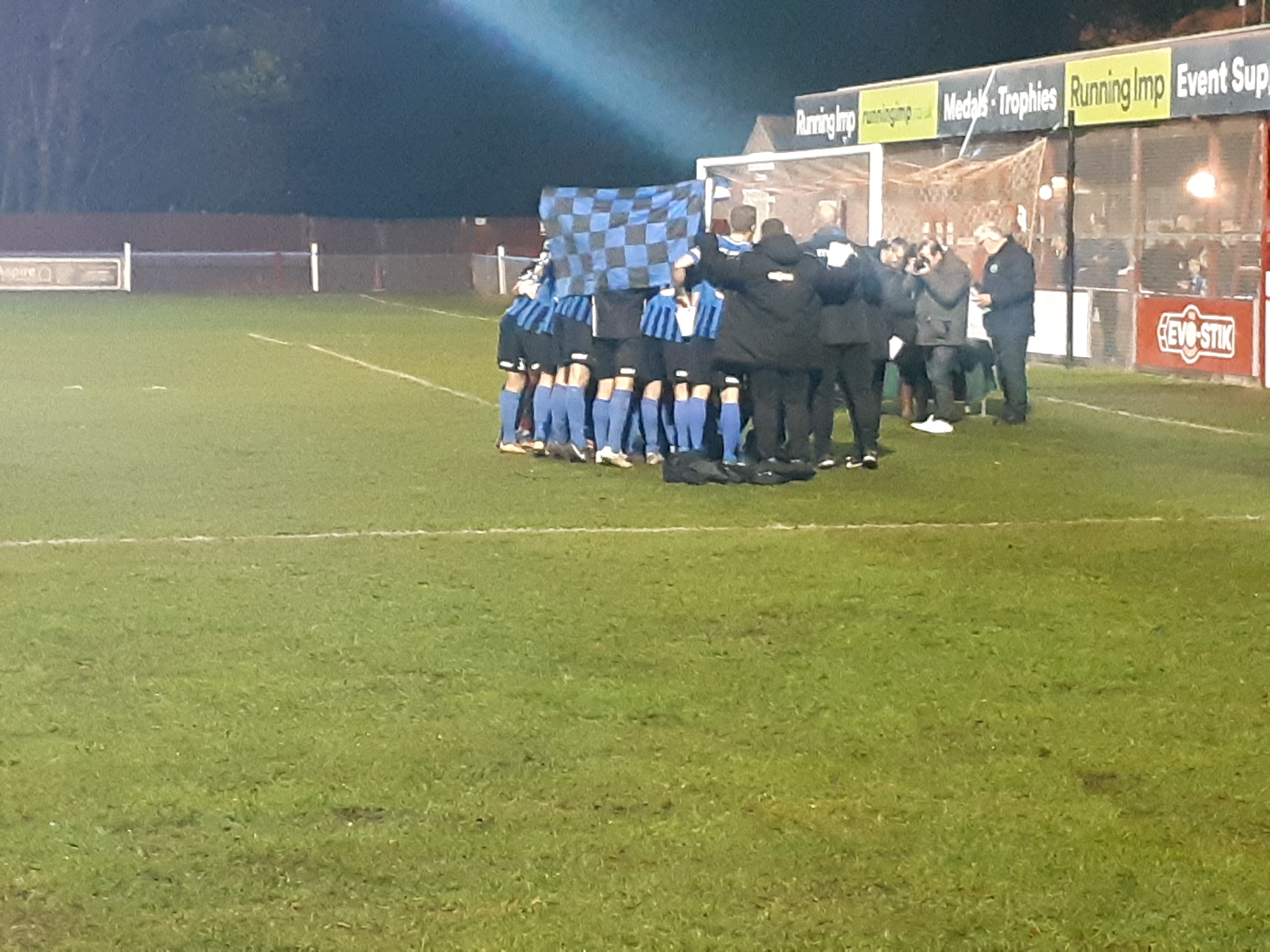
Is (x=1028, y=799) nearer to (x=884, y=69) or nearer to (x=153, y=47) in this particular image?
(x=884, y=69)

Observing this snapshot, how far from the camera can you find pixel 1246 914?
505 cm

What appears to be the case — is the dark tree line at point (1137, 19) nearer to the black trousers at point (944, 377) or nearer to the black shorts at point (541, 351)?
the black trousers at point (944, 377)

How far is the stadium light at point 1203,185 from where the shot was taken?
2214cm

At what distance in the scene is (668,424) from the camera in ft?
47.1

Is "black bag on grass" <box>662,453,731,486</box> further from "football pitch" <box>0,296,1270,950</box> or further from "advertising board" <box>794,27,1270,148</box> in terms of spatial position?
"advertising board" <box>794,27,1270,148</box>

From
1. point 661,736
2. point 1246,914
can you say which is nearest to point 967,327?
point 661,736

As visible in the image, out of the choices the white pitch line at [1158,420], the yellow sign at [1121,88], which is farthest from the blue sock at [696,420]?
the yellow sign at [1121,88]

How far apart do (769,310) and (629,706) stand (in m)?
6.13

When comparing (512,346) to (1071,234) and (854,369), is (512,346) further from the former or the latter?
(1071,234)

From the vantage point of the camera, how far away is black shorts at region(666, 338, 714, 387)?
13641mm

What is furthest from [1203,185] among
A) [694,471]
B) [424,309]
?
[424,309]

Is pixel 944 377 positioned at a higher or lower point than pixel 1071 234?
lower

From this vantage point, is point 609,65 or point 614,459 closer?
point 614,459

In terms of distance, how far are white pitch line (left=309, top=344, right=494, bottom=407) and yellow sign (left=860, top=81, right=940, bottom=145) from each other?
8.11 metres
